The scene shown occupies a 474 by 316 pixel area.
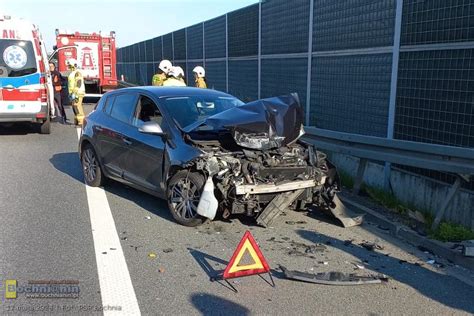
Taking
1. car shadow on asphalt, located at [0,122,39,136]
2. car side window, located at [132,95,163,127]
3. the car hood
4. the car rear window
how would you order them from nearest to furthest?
the car hood → car side window, located at [132,95,163,127] → the car rear window → car shadow on asphalt, located at [0,122,39,136]

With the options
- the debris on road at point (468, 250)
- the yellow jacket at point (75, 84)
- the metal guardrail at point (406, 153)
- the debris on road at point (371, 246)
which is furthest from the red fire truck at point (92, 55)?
the debris on road at point (468, 250)

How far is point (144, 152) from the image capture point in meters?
6.34

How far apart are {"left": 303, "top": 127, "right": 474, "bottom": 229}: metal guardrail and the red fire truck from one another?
17.5 meters

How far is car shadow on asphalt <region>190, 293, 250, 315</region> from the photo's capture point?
12.2 ft

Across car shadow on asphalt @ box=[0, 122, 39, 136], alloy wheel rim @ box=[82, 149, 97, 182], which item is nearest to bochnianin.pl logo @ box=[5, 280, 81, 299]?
alloy wheel rim @ box=[82, 149, 97, 182]

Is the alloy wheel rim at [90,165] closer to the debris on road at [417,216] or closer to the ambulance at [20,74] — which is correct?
the debris on road at [417,216]

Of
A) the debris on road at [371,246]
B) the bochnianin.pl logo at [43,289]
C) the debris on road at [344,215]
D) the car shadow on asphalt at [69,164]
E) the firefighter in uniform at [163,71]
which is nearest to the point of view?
the bochnianin.pl logo at [43,289]

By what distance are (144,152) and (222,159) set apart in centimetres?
138

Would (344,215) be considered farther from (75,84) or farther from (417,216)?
(75,84)

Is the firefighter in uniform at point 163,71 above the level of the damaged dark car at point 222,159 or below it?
above

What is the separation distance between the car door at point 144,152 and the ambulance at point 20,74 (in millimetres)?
6836

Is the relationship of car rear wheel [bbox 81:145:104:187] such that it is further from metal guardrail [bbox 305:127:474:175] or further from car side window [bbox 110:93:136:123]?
metal guardrail [bbox 305:127:474:175]

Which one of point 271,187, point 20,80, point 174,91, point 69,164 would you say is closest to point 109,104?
point 174,91

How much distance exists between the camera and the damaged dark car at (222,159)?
5.43 metres
